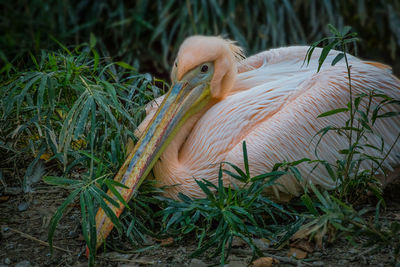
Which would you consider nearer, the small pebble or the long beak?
the long beak

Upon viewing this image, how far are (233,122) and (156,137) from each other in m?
0.37

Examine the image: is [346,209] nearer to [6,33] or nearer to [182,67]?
[182,67]

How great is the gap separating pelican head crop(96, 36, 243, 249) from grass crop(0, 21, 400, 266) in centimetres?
12

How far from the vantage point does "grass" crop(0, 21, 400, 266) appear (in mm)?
1858

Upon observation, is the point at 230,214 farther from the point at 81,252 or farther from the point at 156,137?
the point at 81,252

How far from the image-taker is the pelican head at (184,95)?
2.14 meters

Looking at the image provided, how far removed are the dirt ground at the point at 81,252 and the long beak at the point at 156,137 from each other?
5.6 inches

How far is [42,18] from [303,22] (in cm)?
257

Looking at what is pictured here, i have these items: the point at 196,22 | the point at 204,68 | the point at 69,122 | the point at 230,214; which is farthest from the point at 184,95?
the point at 196,22

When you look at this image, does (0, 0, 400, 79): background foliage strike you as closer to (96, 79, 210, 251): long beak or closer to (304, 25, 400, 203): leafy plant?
(96, 79, 210, 251): long beak

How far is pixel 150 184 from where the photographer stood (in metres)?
2.30

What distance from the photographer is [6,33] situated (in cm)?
231

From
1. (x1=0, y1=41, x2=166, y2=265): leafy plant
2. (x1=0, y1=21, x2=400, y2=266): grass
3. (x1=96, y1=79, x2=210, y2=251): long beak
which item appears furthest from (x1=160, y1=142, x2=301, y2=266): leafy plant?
(x1=0, y1=41, x2=166, y2=265): leafy plant

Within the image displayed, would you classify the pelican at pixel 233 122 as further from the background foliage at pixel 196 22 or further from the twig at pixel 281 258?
the background foliage at pixel 196 22
